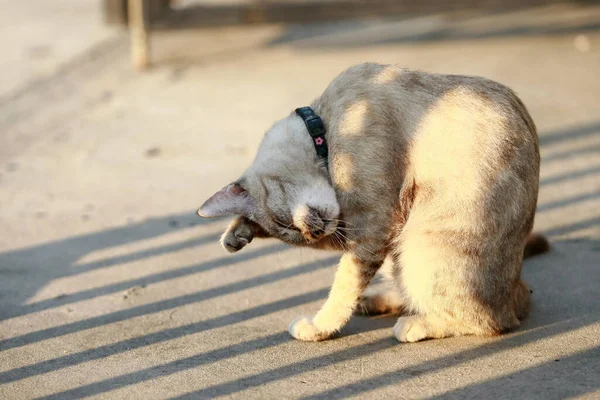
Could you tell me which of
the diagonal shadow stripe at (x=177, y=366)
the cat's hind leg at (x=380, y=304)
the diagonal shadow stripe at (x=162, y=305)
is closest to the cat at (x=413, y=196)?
the diagonal shadow stripe at (x=177, y=366)

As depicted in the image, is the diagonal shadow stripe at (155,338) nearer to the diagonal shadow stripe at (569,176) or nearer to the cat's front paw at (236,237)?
the cat's front paw at (236,237)

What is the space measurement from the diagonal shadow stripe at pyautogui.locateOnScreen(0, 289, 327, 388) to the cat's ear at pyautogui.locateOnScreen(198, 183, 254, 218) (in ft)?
1.96

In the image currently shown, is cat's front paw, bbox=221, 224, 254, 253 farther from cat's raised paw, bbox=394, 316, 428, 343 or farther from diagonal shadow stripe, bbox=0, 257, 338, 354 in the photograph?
cat's raised paw, bbox=394, 316, 428, 343

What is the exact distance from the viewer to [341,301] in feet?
13.1

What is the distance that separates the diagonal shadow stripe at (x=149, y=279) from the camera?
436cm

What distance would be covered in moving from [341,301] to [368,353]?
260 millimetres

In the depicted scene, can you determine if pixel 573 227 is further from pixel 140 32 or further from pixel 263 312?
pixel 140 32

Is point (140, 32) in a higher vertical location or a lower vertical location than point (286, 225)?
lower

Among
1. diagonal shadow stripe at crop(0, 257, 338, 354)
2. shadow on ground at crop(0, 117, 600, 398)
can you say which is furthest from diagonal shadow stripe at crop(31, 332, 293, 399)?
diagonal shadow stripe at crop(0, 257, 338, 354)

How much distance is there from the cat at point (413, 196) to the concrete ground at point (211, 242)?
0.20 meters

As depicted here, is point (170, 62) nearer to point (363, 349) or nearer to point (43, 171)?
point (43, 171)

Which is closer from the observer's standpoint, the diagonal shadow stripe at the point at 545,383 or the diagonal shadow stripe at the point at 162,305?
the diagonal shadow stripe at the point at 545,383

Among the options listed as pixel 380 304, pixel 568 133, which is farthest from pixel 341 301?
pixel 568 133

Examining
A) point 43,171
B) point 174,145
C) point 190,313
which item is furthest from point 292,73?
point 190,313
